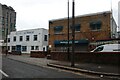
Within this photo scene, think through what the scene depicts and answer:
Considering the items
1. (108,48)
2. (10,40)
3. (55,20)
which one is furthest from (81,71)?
(10,40)

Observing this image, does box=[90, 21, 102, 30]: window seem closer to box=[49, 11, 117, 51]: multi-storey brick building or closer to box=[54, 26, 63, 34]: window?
box=[49, 11, 117, 51]: multi-storey brick building

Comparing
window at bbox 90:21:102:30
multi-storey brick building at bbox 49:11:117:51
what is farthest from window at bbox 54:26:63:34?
window at bbox 90:21:102:30

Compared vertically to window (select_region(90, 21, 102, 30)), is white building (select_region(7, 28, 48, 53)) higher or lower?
lower

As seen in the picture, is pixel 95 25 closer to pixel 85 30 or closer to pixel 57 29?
pixel 85 30

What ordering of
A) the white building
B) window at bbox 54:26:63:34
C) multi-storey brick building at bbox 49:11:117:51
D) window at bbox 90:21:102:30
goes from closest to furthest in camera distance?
multi-storey brick building at bbox 49:11:117:51 < window at bbox 90:21:102:30 < window at bbox 54:26:63:34 < the white building

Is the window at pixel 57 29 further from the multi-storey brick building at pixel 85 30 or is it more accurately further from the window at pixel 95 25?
the window at pixel 95 25

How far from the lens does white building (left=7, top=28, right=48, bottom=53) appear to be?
2477 inches

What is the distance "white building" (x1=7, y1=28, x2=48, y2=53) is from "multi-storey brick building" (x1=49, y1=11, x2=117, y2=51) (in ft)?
30.0

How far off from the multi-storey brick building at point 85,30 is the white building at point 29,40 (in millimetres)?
9129

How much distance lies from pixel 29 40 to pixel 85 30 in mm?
23651

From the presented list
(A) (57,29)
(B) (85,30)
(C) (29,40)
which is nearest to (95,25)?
(B) (85,30)

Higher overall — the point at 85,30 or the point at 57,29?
the point at 57,29

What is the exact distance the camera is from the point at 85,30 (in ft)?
152

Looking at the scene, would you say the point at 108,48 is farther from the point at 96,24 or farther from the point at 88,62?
the point at 96,24
